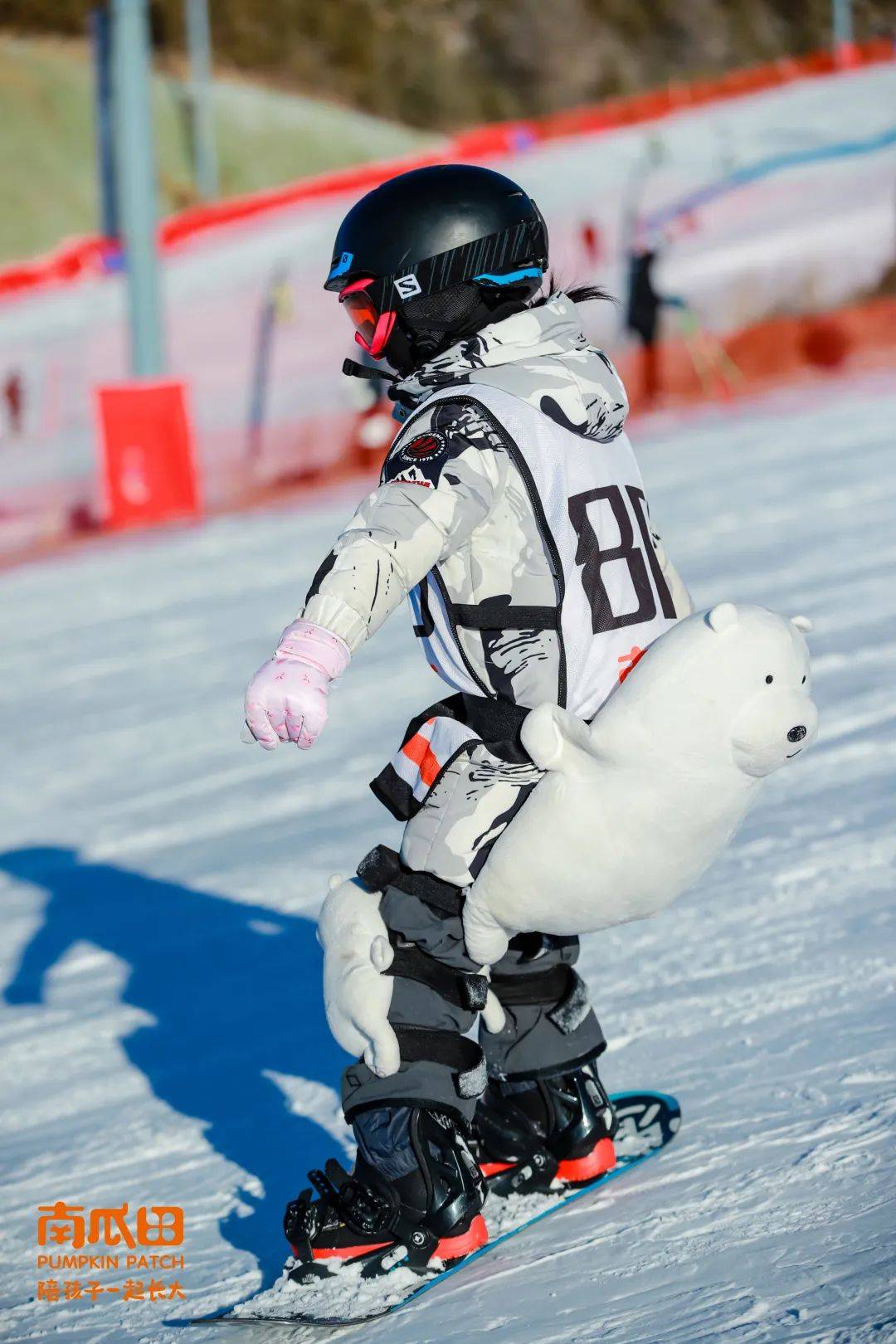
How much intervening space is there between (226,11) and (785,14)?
4371 millimetres

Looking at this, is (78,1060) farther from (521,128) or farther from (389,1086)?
(521,128)

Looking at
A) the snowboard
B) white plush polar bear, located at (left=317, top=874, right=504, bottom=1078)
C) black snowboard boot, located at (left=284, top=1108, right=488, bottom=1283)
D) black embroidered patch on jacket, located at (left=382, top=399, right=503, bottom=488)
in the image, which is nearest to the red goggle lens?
black embroidered patch on jacket, located at (left=382, top=399, right=503, bottom=488)

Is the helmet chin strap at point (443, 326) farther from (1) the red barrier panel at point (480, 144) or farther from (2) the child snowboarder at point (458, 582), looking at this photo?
(1) the red barrier panel at point (480, 144)

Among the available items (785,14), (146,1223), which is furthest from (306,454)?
(146,1223)

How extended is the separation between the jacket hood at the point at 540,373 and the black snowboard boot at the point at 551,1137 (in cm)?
118

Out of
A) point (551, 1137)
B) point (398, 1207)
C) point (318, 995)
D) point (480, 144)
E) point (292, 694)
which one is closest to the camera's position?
point (292, 694)

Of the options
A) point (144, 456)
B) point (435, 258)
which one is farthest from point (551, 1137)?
point (144, 456)

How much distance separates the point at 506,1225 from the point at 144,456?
27.7 feet

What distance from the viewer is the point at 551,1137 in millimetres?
2889

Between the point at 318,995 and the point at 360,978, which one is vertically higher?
the point at 360,978

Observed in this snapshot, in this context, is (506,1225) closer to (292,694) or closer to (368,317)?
(292,694)

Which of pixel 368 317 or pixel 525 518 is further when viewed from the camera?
pixel 368 317

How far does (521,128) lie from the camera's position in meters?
12.4

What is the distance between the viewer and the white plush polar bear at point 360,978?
2.48 metres
